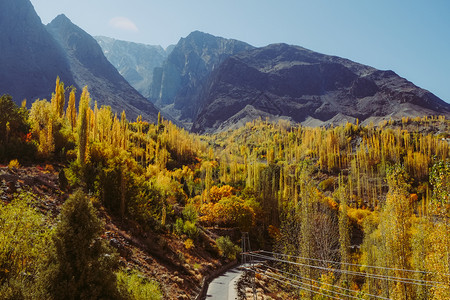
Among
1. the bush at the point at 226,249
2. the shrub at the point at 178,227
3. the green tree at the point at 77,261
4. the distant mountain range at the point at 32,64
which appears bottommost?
the bush at the point at 226,249

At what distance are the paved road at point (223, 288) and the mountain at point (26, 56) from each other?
144 m

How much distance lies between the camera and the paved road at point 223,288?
17.2 m

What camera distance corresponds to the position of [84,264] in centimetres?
813

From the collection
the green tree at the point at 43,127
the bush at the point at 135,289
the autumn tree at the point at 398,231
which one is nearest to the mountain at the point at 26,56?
the green tree at the point at 43,127

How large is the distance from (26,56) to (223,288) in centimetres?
17426

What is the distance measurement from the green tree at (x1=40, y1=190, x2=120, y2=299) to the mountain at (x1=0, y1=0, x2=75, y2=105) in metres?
152

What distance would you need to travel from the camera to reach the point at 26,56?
152m

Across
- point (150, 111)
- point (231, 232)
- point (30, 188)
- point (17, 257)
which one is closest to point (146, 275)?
point (17, 257)

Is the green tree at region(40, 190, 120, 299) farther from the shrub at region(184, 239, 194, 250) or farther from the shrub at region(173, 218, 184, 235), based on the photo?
the shrub at region(173, 218, 184, 235)

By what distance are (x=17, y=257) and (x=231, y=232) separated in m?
25.9

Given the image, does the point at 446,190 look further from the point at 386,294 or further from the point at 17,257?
the point at 17,257

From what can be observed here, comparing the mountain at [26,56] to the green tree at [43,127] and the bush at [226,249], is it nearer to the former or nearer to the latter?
the green tree at [43,127]

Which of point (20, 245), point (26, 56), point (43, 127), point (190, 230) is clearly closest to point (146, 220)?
point (190, 230)

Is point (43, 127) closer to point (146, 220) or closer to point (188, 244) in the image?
point (146, 220)
